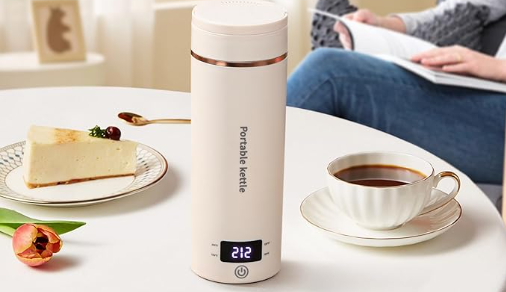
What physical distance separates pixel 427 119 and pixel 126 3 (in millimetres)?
1389

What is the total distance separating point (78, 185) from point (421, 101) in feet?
3.00

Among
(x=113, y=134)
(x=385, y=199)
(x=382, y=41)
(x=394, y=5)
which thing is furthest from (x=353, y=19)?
(x=394, y=5)

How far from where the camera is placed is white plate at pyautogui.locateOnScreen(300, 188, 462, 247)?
867mm

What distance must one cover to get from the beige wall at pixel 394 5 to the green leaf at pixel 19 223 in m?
2.72

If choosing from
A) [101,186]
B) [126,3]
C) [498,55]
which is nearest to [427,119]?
[498,55]

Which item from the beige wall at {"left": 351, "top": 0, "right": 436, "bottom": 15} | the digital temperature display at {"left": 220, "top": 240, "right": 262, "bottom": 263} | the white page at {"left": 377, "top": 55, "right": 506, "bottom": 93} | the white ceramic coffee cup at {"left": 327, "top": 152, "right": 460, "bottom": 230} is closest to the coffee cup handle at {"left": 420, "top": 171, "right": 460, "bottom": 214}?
the white ceramic coffee cup at {"left": 327, "top": 152, "right": 460, "bottom": 230}

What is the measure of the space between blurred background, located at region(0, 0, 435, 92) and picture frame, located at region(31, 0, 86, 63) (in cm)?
4

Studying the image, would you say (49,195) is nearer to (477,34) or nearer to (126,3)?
(477,34)

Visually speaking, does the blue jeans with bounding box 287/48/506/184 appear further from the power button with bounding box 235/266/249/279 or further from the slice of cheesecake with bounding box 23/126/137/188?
the power button with bounding box 235/266/249/279

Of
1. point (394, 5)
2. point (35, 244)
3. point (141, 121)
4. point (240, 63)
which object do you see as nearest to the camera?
point (240, 63)

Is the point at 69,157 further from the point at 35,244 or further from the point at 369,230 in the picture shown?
the point at 369,230

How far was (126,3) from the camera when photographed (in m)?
2.84

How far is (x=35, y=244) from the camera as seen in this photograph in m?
0.82

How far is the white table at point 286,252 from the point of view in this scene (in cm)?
81
